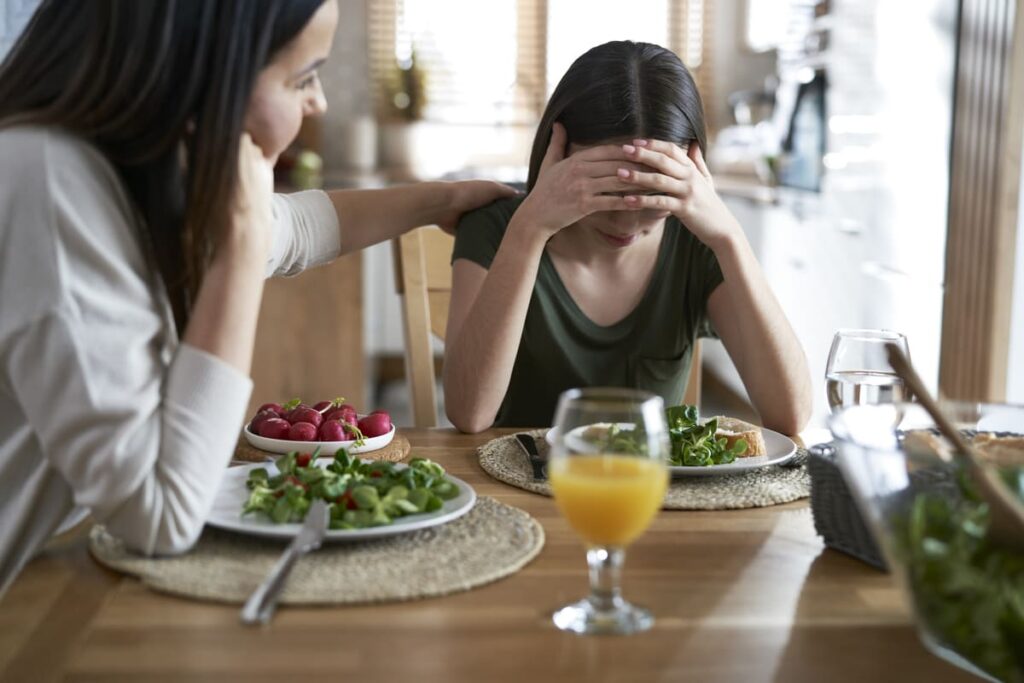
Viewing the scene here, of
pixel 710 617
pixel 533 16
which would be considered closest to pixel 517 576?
pixel 710 617

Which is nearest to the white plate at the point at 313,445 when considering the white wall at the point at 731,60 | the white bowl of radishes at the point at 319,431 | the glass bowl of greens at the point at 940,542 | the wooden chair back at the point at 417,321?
the white bowl of radishes at the point at 319,431

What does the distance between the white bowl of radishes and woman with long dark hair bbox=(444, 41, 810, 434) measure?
17cm

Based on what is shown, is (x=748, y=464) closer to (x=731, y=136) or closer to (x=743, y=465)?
(x=743, y=465)

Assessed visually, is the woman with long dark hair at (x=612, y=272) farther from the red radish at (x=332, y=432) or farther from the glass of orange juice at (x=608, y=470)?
the glass of orange juice at (x=608, y=470)

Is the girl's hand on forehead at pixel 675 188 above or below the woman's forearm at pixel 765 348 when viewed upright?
above

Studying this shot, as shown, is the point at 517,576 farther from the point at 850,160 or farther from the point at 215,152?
the point at 850,160

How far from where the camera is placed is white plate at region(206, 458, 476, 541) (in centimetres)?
87

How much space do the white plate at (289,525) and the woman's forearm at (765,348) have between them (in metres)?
0.58

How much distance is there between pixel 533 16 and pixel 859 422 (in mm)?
4646

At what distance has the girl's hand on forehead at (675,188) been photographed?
1352mm

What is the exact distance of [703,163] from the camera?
4.84ft

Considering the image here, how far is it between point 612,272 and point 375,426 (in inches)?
22.5

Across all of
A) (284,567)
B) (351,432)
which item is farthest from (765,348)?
(284,567)

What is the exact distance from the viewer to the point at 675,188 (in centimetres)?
136
